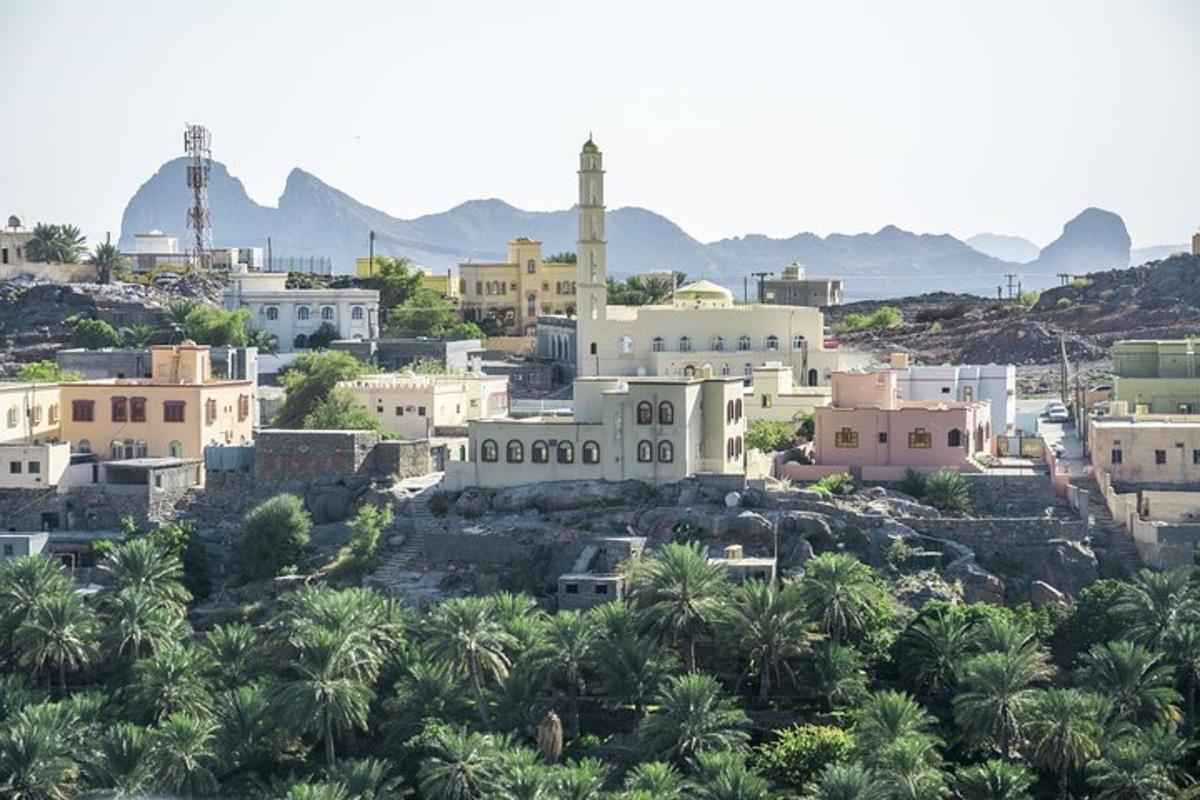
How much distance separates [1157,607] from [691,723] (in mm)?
7819

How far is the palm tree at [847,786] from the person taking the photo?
3681 centimetres

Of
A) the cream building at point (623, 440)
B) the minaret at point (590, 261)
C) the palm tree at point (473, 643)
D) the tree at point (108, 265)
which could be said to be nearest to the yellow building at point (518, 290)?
the tree at point (108, 265)

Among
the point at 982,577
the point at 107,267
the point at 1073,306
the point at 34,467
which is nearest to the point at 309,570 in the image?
the point at 34,467

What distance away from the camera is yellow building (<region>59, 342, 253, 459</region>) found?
52.1m

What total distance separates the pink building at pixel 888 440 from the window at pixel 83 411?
45.6 ft

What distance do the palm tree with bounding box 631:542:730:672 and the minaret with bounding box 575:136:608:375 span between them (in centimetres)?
1740

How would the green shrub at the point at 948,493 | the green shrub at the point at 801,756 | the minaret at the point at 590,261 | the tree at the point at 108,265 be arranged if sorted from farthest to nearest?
the tree at the point at 108,265, the minaret at the point at 590,261, the green shrub at the point at 948,493, the green shrub at the point at 801,756

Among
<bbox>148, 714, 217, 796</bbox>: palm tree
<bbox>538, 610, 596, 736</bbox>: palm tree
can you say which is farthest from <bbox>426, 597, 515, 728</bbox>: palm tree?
<bbox>148, 714, 217, 796</bbox>: palm tree

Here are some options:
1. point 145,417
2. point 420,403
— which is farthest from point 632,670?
point 145,417

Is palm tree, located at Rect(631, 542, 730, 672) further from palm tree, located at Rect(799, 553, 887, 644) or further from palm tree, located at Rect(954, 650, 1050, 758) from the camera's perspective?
palm tree, located at Rect(954, 650, 1050, 758)

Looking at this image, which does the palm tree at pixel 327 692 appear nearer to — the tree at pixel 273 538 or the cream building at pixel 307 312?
the tree at pixel 273 538

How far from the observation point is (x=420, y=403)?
5328cm

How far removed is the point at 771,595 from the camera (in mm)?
41562

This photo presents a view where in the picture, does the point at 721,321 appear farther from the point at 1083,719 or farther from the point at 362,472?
the point at 1083,719
